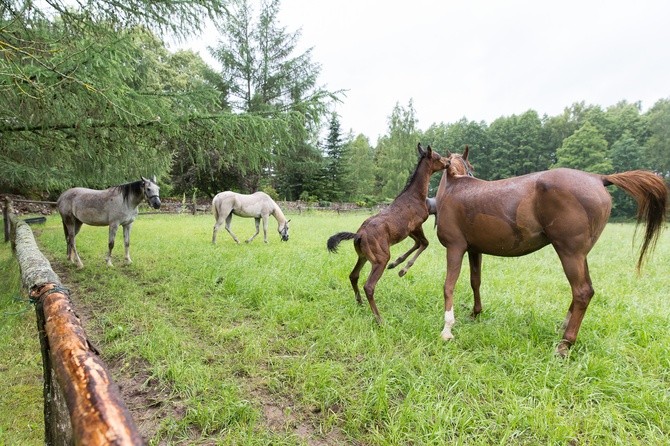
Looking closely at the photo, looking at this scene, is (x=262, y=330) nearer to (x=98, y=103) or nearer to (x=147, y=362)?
(x=147, y=362)

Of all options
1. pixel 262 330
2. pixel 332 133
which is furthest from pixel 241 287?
pixel 332 133

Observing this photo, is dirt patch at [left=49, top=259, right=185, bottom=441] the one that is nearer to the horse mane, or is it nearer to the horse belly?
the horse belly

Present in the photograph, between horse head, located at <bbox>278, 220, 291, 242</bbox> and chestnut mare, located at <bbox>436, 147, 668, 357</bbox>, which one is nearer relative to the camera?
chestnut mare, located at <bbox>436, 147, 668, 357</bbox>

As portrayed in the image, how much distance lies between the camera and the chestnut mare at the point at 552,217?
2.59 metres

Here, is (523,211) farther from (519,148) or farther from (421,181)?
(519,148)

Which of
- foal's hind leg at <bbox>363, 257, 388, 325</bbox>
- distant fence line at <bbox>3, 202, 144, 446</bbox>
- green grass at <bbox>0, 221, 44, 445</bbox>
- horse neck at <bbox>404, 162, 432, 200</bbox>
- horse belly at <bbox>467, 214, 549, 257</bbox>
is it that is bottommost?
green grass at <bbox>0, 221, 44, 445</bbox>

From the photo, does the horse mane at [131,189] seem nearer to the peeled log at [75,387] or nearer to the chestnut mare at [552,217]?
the peeled log at [75,387]

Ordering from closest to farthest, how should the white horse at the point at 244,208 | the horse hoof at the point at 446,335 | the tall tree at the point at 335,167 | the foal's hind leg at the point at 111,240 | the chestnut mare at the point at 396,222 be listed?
the horse hoof at the point at 446,335, the chestnut mare at the point at 396,222, the foal's hind leg at the point at 111,240, the white horse at the point at 244,208, the tall tree at the point at 335,167

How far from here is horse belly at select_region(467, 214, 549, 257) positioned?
2.86 m

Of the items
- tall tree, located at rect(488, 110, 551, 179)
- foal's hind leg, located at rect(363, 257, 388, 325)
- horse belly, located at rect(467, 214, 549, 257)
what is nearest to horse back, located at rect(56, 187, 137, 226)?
foal's hind leg, located at rect(363, 257, 388, 325)

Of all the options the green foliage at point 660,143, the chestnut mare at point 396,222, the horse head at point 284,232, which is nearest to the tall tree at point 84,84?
the chestnut mare at point 396,222

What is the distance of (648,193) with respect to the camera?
8.77 ft

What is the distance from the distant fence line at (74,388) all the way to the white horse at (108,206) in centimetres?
477

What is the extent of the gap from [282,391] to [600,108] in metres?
55.2
